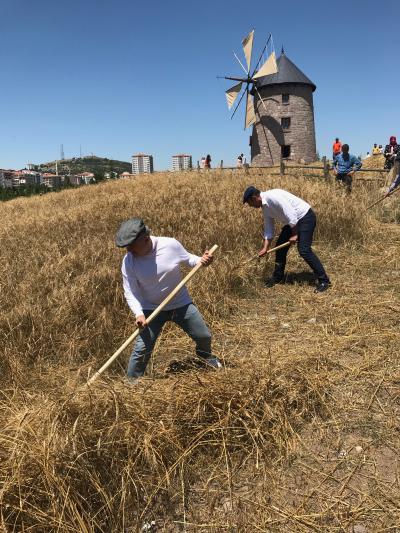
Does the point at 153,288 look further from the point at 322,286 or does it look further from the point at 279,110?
the point at 279,110

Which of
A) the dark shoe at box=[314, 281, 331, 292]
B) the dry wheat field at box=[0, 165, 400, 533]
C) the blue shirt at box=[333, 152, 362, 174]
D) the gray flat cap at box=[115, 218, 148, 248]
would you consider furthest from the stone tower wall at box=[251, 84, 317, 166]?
the gray flat cap at box=[115, 218, 148, 248]

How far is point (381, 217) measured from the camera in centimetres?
919

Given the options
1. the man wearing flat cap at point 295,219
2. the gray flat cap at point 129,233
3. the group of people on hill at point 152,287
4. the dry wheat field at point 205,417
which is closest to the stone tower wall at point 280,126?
the man wearing flat cap at point 295,219

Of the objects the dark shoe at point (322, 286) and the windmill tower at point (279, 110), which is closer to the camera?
the dark shoe at point (322, 286)

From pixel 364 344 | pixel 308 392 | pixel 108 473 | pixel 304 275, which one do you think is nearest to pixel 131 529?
pixel 108 473

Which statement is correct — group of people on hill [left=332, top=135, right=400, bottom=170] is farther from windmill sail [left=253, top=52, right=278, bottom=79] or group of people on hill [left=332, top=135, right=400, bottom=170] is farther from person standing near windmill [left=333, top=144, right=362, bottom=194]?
windmill sail [left=253, top=52, right=278, bottom=79]

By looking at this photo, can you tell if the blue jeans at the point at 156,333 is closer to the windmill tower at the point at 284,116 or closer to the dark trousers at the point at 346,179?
the dark trousers at the point at 346,179

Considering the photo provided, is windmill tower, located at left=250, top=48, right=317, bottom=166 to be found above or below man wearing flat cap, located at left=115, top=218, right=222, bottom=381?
above

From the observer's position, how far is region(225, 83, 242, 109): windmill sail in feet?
107

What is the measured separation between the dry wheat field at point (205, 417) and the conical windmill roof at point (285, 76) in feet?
97.2

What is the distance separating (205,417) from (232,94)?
110ft

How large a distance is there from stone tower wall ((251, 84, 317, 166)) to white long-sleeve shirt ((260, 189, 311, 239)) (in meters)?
27.0

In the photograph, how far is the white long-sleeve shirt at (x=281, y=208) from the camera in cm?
533

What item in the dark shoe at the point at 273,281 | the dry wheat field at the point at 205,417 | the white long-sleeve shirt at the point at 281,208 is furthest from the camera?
the dark shoe at the point at 273,281
